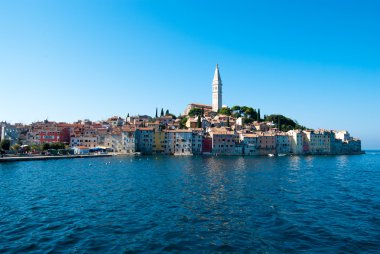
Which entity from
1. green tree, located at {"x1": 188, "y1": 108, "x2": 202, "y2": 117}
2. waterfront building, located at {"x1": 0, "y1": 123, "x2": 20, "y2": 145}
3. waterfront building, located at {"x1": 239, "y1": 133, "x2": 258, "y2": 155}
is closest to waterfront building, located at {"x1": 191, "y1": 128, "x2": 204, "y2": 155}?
waterfront building, located at {"x1": 239, "y1": 133, "x2": 258, "y2": 155}

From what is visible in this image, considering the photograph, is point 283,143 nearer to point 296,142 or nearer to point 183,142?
point 296,142

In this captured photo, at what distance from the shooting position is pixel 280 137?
85812mm

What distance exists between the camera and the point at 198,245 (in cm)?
1151

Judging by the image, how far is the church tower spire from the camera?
124 metres

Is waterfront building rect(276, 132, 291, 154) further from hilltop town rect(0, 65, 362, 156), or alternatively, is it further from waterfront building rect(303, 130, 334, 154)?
waterfront building rect(303, 130, 334, 154)

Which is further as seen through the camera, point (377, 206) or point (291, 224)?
point (377, 206)

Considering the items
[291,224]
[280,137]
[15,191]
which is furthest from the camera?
[280,137]

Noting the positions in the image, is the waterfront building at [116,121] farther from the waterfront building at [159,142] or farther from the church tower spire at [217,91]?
the church tower spire at [217,91]

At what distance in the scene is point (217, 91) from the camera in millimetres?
123438

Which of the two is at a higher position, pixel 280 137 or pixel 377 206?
pixel 280 137

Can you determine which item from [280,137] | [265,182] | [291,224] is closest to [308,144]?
[280,137]

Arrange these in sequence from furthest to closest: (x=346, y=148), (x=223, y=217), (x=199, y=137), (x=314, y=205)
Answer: (x=346, y=148) < (x=199, y=137) < (x=314, y=205) < (x=223, y=217)

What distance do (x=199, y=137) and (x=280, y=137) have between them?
972 inches

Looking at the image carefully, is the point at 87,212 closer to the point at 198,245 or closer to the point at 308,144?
the point at 198,245
